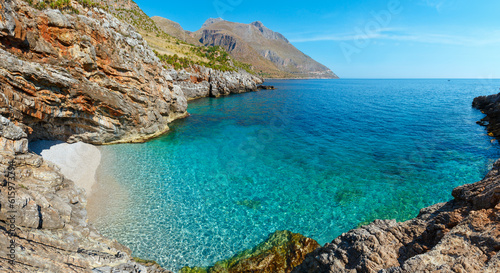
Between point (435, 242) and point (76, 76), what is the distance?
2839cm

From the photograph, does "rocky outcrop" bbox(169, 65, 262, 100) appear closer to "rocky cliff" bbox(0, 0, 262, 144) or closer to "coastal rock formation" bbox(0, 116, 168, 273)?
"rocky cliff" bbox(0, 0, 262, 144)

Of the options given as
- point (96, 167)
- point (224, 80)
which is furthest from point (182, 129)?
point (224, 80)

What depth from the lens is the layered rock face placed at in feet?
53.4

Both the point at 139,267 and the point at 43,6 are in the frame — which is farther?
the point at 43,6

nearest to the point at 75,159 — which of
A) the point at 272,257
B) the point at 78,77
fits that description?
the point at 78,77

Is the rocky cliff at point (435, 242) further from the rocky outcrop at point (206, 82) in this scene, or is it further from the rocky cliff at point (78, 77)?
the rocky outcrop at point (206, 82)

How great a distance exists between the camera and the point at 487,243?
18.8 feet

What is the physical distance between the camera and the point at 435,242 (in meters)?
7.02

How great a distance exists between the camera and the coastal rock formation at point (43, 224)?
7.30 metres

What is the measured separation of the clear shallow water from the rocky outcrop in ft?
104

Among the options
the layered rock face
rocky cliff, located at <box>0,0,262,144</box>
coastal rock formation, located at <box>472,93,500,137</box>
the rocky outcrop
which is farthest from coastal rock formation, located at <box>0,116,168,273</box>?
coastal rock formation, located at <box>472,93,500,137</box>

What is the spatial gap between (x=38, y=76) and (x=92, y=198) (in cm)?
1108

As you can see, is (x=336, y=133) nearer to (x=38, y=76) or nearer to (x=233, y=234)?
(x=233, y=234)

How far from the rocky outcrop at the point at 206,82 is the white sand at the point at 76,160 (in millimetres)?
40963
